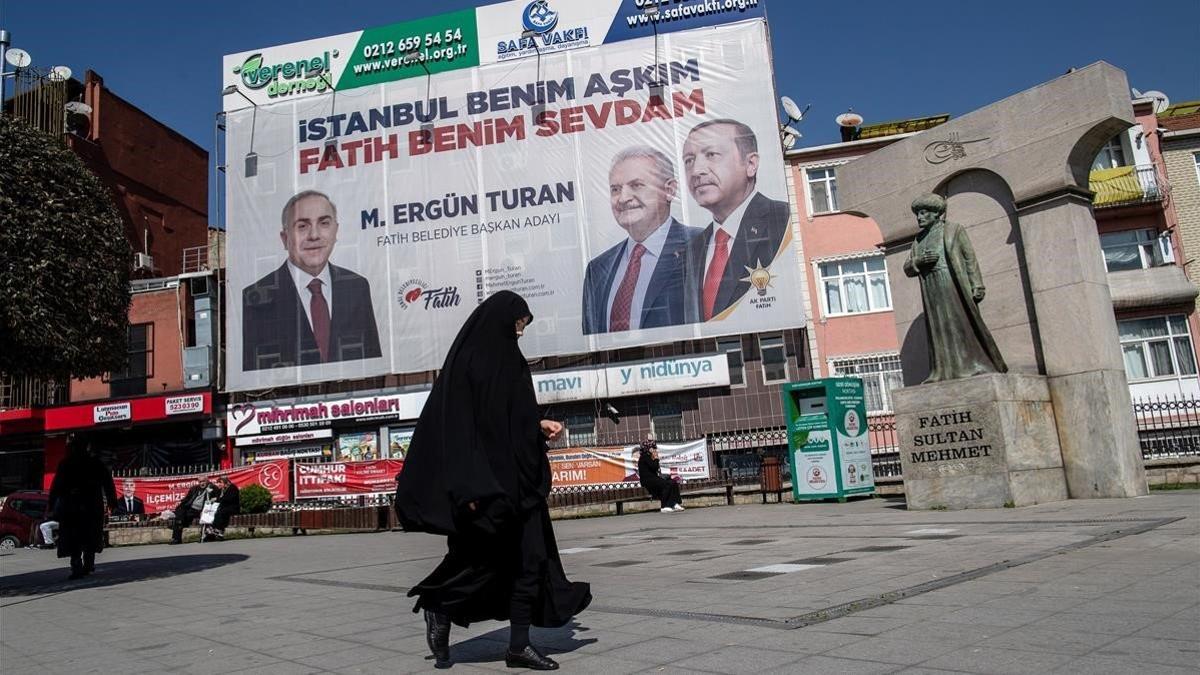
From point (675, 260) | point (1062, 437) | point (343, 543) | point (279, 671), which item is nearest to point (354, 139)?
point (675, 260)

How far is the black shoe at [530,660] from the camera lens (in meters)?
3.89

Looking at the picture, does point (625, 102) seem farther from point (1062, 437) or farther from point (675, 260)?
point (1062, 437)

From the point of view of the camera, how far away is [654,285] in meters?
28.4

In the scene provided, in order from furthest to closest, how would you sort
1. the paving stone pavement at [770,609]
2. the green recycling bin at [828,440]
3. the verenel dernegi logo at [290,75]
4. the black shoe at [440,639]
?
the verenel dernegi logo at [290,75] < the green recycling bin at [828,440] < the black shoe at [440,639] < the paving stone pavement at [770,609]

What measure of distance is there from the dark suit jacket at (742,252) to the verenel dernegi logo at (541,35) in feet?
30.4

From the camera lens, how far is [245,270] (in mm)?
31281

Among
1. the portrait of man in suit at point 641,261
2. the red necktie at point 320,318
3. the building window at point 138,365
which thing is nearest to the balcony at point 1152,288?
the portrait of man in suit at point 641,261

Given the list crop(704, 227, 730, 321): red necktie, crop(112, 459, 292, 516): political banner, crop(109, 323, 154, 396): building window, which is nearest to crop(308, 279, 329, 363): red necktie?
crop(112, 459, 292, 516): political banner

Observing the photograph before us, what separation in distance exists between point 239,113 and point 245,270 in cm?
636

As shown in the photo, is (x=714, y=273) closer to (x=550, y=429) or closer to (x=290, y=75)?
(x=290, y=75)

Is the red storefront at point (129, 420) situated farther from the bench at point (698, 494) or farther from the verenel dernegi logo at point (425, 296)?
the bench at point (698, 494)

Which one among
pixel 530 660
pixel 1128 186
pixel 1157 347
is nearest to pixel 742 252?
pixel 1128 186

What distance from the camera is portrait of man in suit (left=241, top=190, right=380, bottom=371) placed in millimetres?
30078

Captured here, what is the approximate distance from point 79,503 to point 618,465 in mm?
13220
